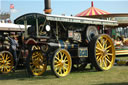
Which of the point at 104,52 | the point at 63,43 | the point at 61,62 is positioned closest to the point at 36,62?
the point at 61,62

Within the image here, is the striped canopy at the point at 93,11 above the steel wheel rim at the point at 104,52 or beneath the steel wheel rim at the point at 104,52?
above

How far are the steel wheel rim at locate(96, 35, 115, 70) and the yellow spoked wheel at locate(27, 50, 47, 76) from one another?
2.14 metres

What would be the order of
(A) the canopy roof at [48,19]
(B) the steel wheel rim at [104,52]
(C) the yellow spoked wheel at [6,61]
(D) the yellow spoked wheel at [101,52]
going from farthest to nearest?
(C) the yellow spoked wheel at [6,61] < (B) the steel wheel rim at [104,52] < (D) the yellow spoked wheel at [101,52] < (A) the canopy roof at [48,19]

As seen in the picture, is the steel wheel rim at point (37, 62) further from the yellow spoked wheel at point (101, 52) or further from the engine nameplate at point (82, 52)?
the yellow spoked wheel at point (101, 52)

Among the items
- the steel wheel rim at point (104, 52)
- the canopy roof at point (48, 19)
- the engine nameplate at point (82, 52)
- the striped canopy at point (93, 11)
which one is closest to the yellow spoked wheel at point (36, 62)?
the canopy roof at point (48, 19)

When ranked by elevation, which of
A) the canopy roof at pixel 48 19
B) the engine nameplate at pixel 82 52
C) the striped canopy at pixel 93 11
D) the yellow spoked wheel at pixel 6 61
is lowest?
the yellow spoked wheel at pixel 6 61

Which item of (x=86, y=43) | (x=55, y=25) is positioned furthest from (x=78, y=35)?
(x=55, y=25)

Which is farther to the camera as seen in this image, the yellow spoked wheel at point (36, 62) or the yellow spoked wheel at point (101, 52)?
the yellow spoked wheel at point (101, 52)

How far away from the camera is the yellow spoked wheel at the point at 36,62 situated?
8.02 metres

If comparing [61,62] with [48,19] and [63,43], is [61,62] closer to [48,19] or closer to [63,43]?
[63,43]

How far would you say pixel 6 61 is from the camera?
30.9 feet

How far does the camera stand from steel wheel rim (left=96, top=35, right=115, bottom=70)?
9.01 metres

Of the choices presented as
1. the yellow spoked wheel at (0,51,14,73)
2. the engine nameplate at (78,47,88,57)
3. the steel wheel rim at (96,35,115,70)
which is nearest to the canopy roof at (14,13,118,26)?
the steel wheel rim at (96,35,115,70)

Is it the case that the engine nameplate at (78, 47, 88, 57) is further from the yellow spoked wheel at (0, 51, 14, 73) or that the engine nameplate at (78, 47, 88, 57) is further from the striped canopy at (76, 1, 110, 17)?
the striped canopy at (76, 1, 110, 17)
